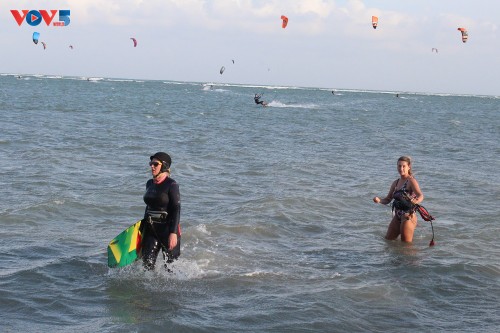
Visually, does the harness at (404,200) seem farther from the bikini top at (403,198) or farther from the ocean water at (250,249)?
the ocean water at (250,249)

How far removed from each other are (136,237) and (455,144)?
27.0m

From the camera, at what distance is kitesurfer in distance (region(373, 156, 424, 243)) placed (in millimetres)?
10211

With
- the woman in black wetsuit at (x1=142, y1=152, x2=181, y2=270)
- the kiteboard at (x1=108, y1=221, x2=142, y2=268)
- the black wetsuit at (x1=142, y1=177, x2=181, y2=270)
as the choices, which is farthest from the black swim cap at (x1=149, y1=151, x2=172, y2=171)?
the kiteboard at (x1=108, y1=221, x2=142, y2=268)

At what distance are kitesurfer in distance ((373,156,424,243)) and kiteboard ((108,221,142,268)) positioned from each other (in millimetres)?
3737

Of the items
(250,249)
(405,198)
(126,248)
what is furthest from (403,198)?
(126,248)

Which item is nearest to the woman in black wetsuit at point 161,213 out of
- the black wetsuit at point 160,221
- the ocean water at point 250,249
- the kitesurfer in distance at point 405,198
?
the black wetsuit at point 160,221

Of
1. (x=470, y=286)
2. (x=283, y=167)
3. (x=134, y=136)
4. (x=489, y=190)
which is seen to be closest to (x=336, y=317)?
(x=470, y=286)

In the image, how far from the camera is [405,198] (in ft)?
34.1

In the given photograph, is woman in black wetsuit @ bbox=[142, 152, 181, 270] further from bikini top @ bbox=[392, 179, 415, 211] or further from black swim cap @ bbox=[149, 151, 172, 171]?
bikini top @ bbox=[392, 179, 415, 211]

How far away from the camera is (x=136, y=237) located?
26.7ft

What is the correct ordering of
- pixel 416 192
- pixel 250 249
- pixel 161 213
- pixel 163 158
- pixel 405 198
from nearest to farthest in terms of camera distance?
1. pixel 163 158
2. pixel 161 213
3. pixel 416 192
4. pixel 405 198
5. pixel 250 249

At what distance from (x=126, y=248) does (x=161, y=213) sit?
0.60m

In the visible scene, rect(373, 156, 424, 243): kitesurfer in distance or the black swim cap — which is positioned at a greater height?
the black swim cap

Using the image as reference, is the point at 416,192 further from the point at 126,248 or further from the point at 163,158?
the point at 126,248
